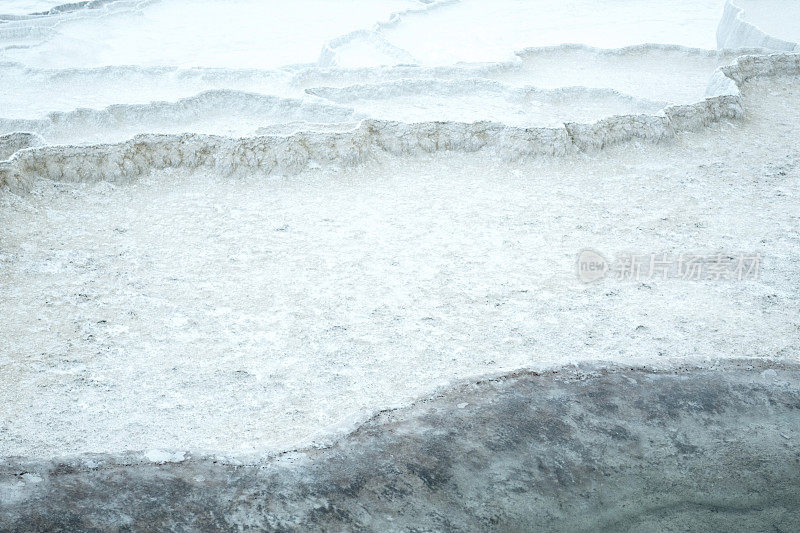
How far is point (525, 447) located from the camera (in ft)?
10.7

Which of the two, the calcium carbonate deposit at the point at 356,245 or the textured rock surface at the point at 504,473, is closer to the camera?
the textured rock surface at the point at 504,473

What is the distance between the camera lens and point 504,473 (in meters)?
3.13

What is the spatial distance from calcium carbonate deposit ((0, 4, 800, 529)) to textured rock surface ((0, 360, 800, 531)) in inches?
4.4

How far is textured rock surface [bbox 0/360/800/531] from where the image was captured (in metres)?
2.87

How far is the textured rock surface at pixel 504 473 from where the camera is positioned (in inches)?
113

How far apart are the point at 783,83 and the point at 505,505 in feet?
24.3

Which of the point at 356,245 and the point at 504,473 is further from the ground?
the point at 356,245

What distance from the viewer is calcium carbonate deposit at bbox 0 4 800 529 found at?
3793 millimetres

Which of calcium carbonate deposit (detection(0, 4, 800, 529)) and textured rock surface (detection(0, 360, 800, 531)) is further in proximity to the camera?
calcium carbonate deposit (detection(0, 4, 800, 529))

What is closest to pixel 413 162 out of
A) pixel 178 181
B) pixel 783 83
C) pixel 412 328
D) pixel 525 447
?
pixel 178 181

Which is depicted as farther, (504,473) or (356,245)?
(356,245)

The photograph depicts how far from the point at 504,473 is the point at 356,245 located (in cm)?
256

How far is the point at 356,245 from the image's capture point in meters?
5.32

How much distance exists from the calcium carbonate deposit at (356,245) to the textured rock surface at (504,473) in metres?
0.11
